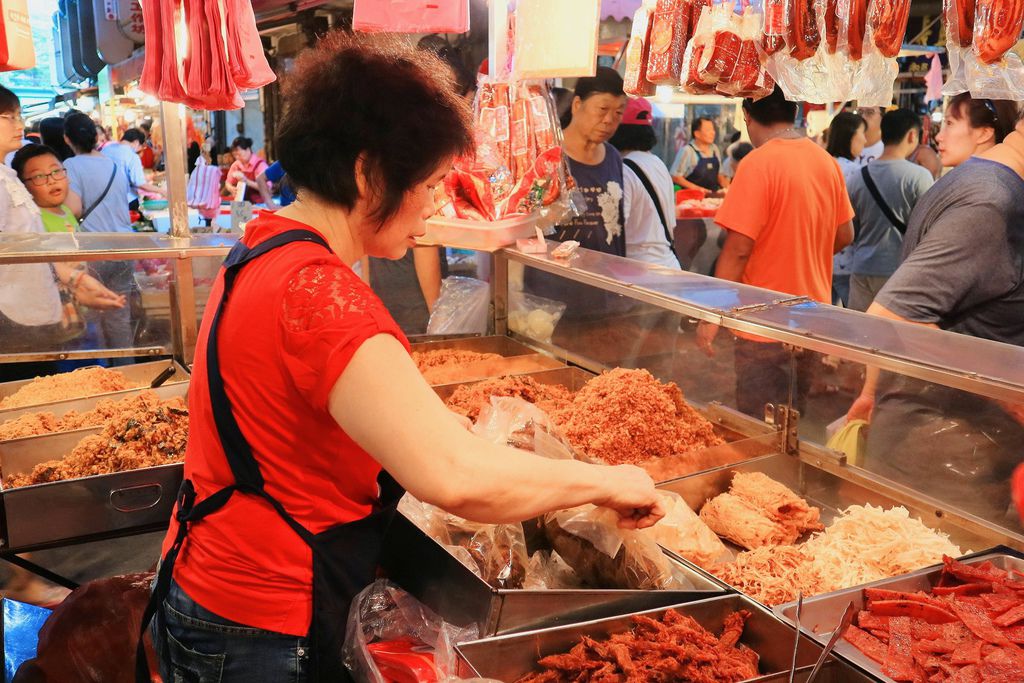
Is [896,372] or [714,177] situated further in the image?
[714,177]

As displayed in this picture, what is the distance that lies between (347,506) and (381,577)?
51 centimetres

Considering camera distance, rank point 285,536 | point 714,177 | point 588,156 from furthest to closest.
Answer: point 714,177 → point 588,156 → point 285,536

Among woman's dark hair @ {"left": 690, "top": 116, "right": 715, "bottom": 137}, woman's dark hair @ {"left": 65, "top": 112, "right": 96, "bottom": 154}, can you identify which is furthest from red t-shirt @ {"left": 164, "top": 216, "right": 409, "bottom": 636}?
woman's dark hair @ {"left": 690, "top": 116, "right": 715, "bottom": 137}

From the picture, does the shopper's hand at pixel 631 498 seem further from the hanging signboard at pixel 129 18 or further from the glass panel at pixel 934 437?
the hanging signboard at pixel 129 18

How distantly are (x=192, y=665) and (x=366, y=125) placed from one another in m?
1.01

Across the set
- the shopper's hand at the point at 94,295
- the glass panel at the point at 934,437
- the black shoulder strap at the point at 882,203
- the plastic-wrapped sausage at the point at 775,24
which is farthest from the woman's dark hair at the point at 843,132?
the shopper's hand at the point at 94,295

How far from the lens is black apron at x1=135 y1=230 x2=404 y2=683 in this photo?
1.46 meters

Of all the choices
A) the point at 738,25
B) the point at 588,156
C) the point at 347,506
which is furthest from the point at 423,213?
the point at 588,156

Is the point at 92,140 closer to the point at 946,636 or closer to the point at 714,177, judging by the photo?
the point at 714,177

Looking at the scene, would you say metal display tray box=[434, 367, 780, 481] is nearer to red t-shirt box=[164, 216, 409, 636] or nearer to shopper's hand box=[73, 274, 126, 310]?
red t-shirt box=[164, 216, 409, 636]

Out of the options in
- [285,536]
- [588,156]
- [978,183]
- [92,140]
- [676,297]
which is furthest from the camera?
[92,140]

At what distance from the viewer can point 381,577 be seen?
79.4 inches

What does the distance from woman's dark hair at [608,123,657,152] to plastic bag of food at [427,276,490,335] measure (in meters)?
2.11

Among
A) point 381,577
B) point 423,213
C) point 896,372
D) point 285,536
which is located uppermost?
point 423,213
